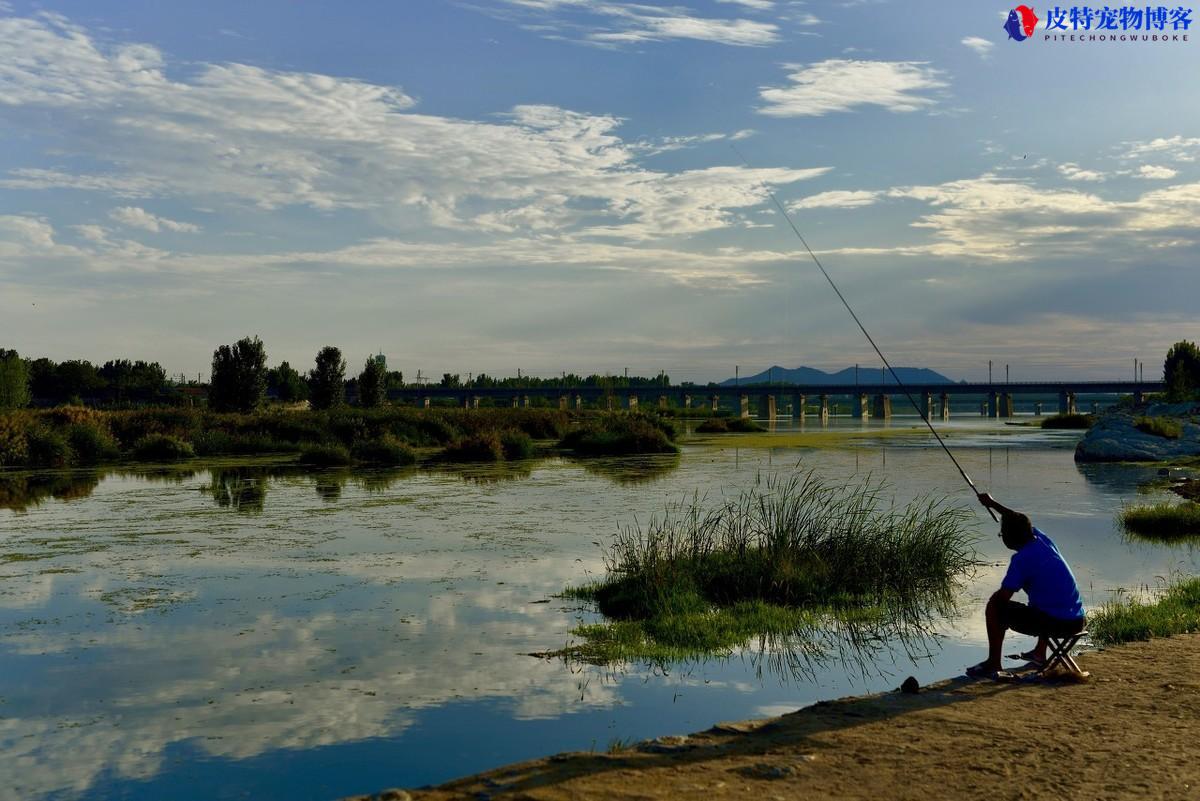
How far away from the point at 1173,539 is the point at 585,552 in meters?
9.50

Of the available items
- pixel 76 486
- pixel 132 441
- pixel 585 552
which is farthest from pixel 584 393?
pixel 585 552

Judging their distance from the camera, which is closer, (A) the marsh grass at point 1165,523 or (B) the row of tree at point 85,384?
(A) the marsh grass at point 1165,523

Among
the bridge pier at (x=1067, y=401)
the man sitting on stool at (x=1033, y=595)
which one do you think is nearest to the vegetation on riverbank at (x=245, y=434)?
the man sitting on stool at (x=1033, y=595)

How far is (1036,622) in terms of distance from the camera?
25.4ft

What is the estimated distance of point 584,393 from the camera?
14462cm

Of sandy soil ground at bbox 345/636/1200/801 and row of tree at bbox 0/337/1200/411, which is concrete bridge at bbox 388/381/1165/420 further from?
sandy soil ground at bbox 345/636/1200/801

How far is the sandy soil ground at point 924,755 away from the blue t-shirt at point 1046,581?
1.84 ft

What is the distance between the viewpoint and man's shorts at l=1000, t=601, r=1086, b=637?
301 inches

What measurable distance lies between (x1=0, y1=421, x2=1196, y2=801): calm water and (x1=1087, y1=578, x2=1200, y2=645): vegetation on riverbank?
2.91 ft

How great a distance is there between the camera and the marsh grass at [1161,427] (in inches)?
1396

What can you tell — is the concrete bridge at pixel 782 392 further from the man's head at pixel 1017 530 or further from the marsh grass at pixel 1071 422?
the man's head at pixel 1017 530

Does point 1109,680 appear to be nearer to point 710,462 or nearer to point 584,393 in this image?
point 710,462

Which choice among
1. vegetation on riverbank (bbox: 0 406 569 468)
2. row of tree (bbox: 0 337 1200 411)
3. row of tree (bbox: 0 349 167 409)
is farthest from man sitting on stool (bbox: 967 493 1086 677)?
row of tree (bbox: 0 349 167 409)

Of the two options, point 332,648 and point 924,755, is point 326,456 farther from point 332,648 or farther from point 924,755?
point 924,755
